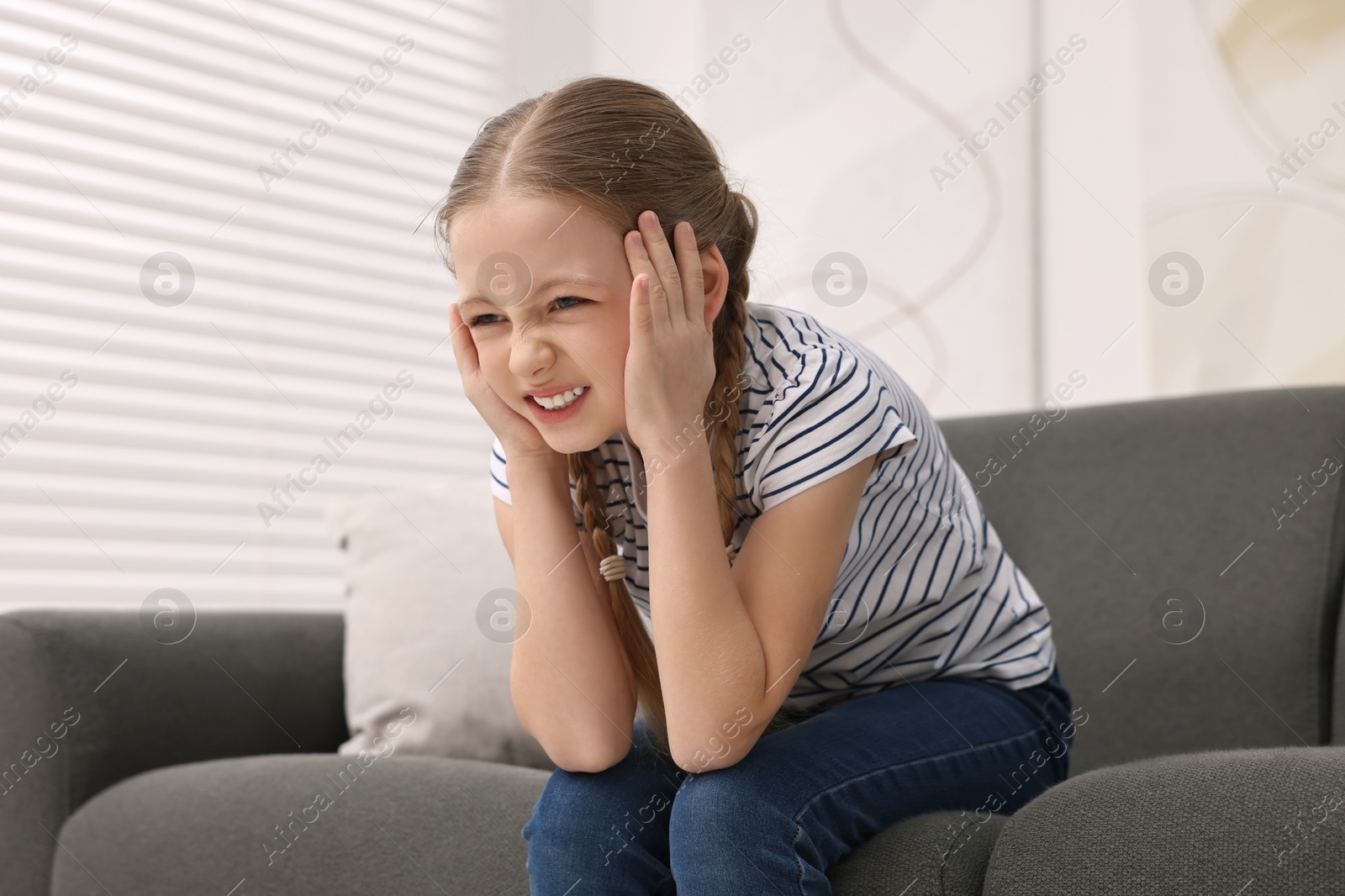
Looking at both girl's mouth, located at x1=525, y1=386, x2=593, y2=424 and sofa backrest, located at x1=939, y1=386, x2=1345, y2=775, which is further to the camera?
sofa backrest, located at x1=939, y1=386, x2=1345, y2=775

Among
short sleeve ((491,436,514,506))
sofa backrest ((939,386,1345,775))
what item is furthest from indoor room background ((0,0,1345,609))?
short sleeve ((491,436,514,506))

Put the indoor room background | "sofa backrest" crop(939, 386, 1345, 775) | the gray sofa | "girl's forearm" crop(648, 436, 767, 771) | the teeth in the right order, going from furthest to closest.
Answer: the indoor room background → "sofa backrest" crop(939, 386, 1345, 775) → the gray sofa → the teeth → "girl's forearm" crop(648, 436, 767, 771)

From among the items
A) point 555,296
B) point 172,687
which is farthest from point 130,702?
point 555,296

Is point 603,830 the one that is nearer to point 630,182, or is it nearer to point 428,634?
point 630,182

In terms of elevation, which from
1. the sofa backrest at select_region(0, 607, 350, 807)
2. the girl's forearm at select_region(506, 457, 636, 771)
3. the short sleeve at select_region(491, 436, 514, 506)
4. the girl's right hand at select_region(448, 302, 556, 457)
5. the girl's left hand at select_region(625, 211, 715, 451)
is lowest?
the sofa backrest at select_region(0, 607, 350, 807)

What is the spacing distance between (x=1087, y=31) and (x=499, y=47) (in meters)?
1.35

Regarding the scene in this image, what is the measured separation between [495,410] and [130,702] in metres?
0.68

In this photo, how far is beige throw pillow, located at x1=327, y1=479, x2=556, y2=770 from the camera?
1.39 meters

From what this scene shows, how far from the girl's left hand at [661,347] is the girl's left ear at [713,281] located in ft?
0.15

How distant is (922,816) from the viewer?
2.85 ft

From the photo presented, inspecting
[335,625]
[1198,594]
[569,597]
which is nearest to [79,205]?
[335,625]

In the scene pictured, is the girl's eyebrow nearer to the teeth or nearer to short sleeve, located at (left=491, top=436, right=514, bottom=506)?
the teeth

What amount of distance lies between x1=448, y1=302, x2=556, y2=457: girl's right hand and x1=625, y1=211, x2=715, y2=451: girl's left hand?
0.13m

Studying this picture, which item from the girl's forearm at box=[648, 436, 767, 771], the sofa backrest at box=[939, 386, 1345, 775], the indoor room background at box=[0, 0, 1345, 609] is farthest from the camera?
the indoor room background at box=[0, 0, 1345, 609]
